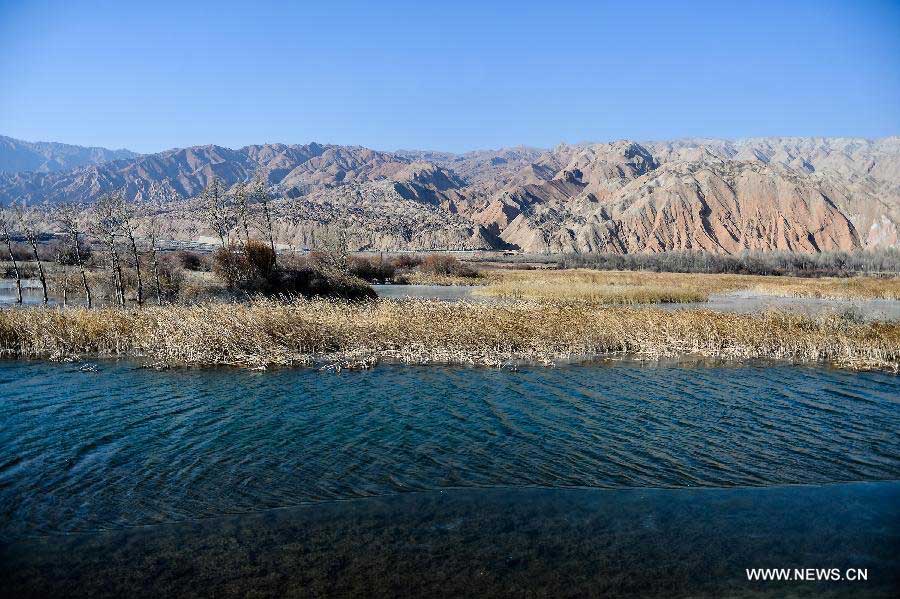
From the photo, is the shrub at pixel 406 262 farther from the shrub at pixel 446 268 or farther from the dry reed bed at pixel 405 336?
the dry reed bed at pixel 405 336

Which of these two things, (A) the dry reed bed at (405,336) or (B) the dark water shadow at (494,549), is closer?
(B) the dark water shadow at (494,549)

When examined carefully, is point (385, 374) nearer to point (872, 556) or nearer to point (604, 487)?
point (604, 487)

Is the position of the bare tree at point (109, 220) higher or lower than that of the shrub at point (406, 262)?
higher

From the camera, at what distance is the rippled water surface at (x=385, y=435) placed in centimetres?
1035

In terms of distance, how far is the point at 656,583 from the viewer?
7793mm

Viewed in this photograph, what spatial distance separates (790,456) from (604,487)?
452cm

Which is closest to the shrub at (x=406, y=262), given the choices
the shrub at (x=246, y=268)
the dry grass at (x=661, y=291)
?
the dry grass at (x=661, y=291)

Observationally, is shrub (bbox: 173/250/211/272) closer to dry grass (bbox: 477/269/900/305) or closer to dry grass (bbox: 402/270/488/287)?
dry grass (bbox: 402/270/488/287)

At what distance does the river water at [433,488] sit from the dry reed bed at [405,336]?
2.95 metres

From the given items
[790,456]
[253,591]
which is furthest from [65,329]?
[790,456]

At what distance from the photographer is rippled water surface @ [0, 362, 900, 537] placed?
34.0 feet

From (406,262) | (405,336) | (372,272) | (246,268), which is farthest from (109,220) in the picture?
(406,262)

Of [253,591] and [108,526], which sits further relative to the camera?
[108,526]

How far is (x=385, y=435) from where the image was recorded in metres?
13.1
